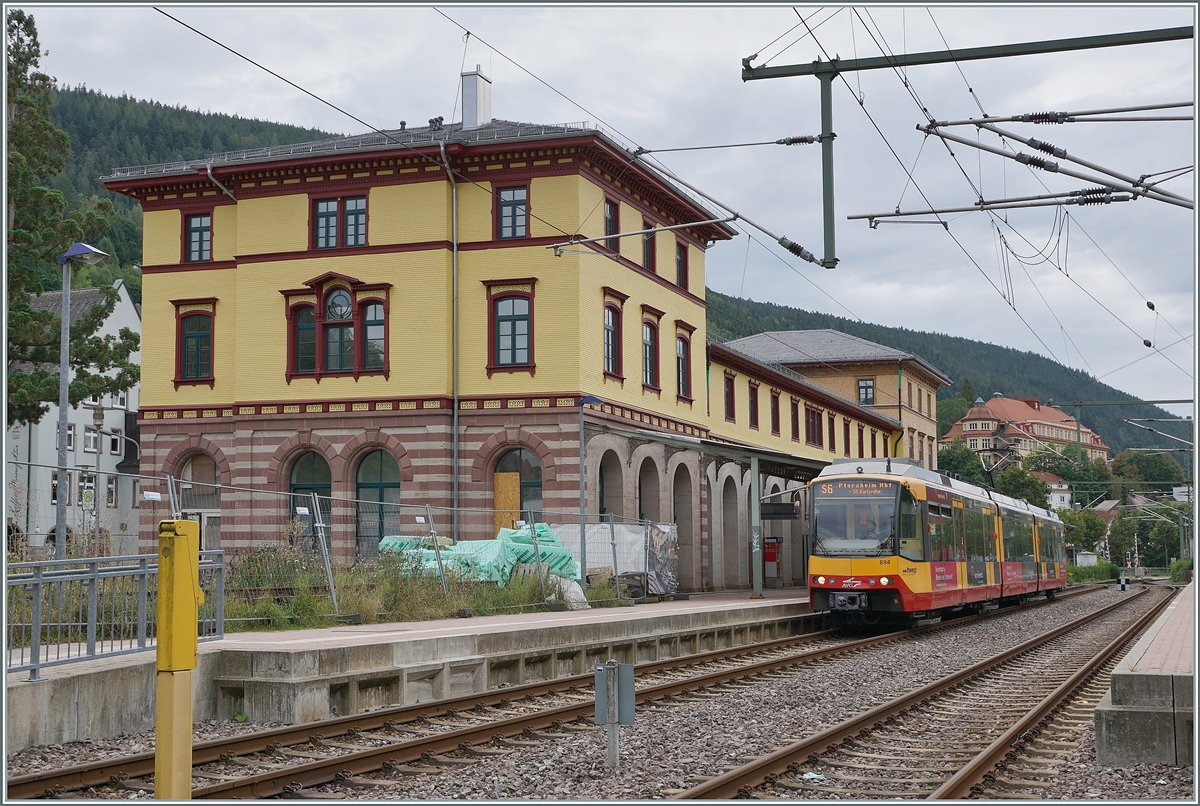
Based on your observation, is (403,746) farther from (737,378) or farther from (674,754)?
(737,378)

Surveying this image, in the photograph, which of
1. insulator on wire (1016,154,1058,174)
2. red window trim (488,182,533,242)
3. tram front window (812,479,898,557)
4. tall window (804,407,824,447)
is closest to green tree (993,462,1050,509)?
tall window (804,407,824,447)

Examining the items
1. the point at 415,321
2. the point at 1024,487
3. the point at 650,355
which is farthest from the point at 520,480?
the point at 1024,487

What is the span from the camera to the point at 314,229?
3584 cm

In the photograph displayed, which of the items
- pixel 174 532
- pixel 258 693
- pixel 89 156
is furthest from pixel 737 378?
pixel 89 156

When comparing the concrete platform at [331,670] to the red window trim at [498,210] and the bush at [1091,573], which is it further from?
the bush at [1091,573]

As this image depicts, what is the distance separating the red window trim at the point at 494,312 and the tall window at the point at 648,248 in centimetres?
525

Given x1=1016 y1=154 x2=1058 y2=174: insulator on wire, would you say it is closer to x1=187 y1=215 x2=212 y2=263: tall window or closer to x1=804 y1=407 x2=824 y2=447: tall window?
x1=187 y1=215 x2=212 y2=263: tall window

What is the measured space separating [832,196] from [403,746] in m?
8.31

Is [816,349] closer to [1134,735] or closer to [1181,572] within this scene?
[1181,572]

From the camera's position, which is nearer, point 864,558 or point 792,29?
point 792,29

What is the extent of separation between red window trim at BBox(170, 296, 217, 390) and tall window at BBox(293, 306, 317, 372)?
2.90 meters

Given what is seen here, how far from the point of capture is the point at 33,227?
126 feet

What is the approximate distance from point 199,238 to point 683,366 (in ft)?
49.7

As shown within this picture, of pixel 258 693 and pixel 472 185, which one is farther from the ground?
pixel 472 185
